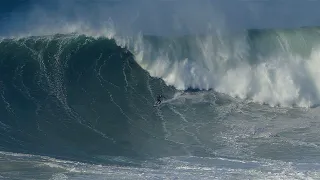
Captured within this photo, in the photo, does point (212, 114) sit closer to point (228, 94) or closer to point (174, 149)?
point (228, 94)

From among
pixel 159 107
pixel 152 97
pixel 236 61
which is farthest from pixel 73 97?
pixel 236 61

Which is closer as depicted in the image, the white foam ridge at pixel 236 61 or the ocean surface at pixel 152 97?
the ocean surface at pixel 152 97

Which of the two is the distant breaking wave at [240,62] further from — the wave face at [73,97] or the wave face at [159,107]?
the wave face at [73,97]

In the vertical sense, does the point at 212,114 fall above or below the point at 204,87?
below

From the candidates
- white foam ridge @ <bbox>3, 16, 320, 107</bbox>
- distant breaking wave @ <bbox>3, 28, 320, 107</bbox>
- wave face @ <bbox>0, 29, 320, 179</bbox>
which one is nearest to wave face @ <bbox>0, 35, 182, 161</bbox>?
wave face @ <bbox>0, 29, 320, 179</bbox>

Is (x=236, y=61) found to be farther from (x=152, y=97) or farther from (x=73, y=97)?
(x=73, y=97)

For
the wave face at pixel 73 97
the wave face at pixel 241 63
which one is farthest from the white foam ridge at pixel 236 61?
the wave face at pixel 73 97

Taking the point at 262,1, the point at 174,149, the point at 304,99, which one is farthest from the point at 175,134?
the point at 262,1

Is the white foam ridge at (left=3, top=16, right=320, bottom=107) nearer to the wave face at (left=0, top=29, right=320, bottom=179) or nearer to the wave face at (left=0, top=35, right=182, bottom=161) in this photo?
the wave face at (left=0, top=29, right=320, bottom=179)
